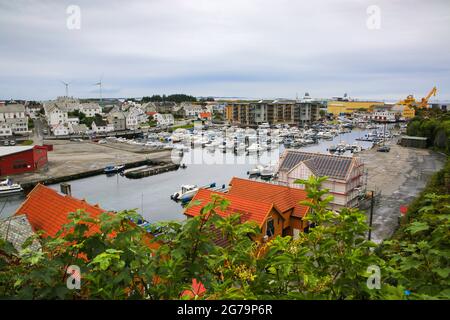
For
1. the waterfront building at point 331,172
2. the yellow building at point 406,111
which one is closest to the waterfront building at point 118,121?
the waterfront building at point 331,172

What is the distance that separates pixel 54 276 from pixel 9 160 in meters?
26.7

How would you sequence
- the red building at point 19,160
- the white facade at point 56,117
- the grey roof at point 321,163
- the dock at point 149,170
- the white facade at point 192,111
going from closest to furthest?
1. the grey roof at point 321,163
2. the red building at point 19,160
3. the dock at point 149,170
4. the white facade at point 56,117
5. the white facade at point 192,111

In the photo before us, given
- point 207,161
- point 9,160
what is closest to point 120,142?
point 207,161

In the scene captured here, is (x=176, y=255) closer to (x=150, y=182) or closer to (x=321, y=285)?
(x=321, y=285)

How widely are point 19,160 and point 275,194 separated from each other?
71.3ft

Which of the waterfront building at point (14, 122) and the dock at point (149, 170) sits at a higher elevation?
the waterfront building at point (14, 122)

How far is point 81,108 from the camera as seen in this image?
66438mm

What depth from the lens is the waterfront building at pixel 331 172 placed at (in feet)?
45.8

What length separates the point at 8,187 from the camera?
20438 mm

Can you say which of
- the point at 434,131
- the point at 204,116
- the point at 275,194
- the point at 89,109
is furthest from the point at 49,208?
the point at 204,116

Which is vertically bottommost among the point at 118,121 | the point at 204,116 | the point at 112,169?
the point at 112,169

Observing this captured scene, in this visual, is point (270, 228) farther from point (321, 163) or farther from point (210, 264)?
point (210, 264)

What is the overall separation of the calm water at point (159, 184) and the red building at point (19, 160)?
13.4 ft

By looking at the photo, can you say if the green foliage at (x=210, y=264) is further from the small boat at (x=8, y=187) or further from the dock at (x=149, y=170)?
the dock at (x=149, y=170)
